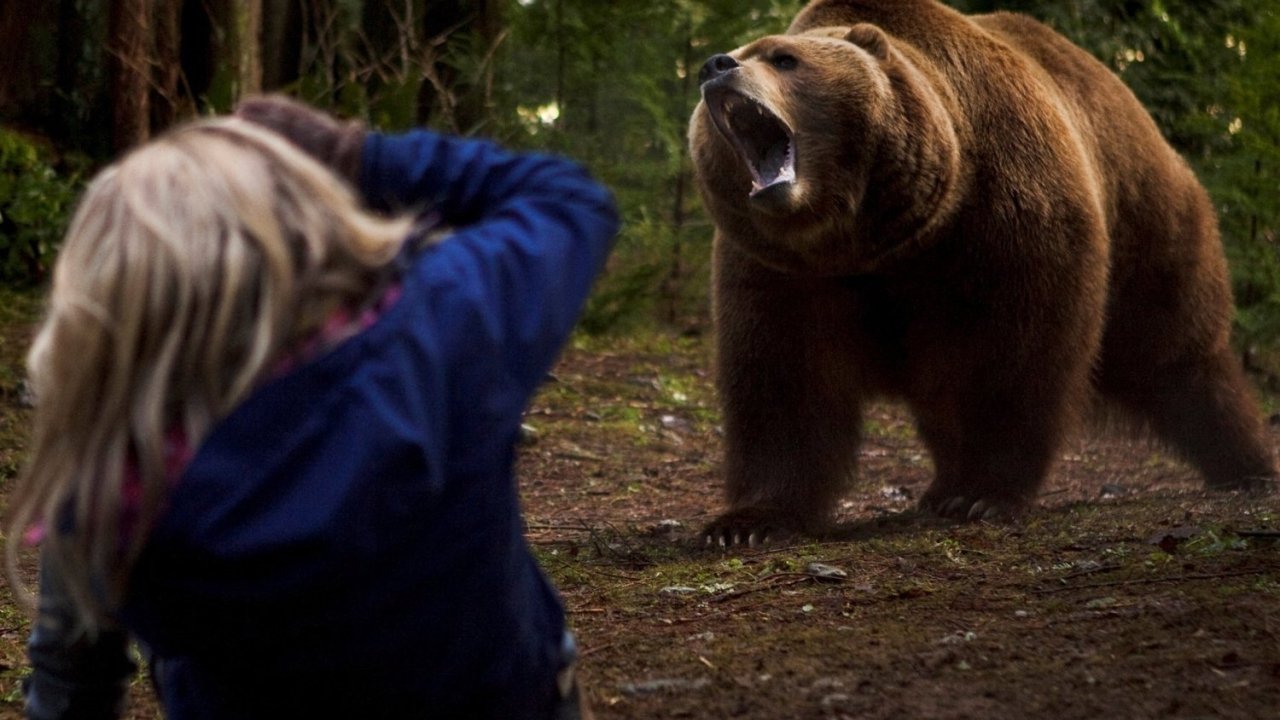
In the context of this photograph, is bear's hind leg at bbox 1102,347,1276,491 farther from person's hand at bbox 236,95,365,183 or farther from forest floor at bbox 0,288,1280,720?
person's hand at bbox 236,95,365,183

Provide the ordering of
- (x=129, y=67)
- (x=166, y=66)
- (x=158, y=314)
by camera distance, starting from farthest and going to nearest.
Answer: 1. (x=166, y=66)
2. (x=129, y=67)
3. (x=158, y=314)

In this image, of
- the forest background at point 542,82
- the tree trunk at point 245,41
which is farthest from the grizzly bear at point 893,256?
the tree trunk at point 245,41

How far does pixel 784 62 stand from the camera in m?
5.55

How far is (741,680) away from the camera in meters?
3.50

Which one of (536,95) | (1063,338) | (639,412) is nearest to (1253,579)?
(1063,338)

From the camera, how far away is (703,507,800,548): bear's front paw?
5.60 m

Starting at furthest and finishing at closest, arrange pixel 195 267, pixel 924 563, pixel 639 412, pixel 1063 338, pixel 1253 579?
pixel 639 412, pixel 1063 338, pixel 924 563, pixel 1253 579, pixel 195 267

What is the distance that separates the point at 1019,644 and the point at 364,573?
2.04 m

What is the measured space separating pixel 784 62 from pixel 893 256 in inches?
31.5

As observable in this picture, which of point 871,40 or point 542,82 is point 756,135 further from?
point 542,82

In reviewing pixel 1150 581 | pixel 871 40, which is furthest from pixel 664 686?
pixel 871 40

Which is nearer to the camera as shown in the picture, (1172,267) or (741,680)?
(741,680)

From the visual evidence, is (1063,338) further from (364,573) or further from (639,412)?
(364,573)

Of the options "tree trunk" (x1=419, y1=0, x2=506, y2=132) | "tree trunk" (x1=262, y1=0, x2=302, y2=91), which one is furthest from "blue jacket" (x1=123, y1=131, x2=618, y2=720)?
"tree trunk" (x1=262, y1=0, x2=302, y2=91)
